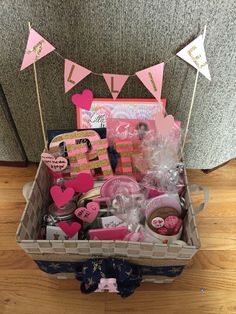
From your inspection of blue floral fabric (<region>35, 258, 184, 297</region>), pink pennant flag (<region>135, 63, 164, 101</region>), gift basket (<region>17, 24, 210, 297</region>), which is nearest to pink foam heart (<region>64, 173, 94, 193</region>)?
gift basket (<region>17, 24, 210, 297</region>)

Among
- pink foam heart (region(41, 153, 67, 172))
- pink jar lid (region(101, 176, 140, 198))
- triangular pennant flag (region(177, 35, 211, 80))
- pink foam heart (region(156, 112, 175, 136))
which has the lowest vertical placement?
pink jar lid (region(101, 176, 140, 198))

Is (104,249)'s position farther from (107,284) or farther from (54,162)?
(54,162)

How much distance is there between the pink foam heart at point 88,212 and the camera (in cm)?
83

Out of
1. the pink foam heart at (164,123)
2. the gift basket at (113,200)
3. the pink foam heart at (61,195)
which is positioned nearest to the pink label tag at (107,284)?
the gift basket at (113,200)

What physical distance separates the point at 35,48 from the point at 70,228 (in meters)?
0.52

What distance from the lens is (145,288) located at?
937mm

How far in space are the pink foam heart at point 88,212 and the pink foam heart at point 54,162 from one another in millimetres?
169

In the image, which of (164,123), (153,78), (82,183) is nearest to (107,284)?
(82,183)

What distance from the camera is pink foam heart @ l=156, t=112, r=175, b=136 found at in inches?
36.1

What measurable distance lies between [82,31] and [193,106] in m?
0.43

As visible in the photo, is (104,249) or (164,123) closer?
(104,249)

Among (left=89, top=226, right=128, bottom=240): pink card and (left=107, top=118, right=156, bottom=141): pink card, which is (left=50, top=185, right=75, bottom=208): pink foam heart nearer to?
(left=89, top=226, right=128, bottom=240): pink card

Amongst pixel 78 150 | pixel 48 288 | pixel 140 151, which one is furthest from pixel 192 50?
pixel 48 288

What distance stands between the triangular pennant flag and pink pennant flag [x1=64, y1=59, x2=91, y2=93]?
0.28 m
